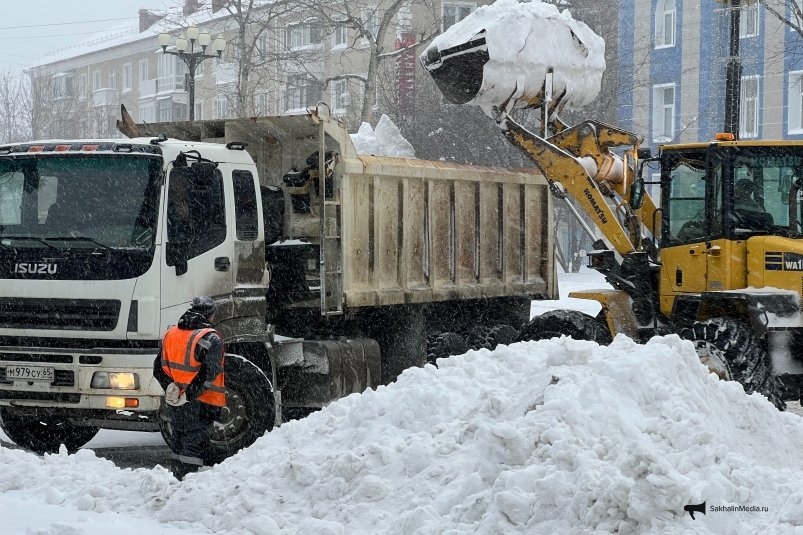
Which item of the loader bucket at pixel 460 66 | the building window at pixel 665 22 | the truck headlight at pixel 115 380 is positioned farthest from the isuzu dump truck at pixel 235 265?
the building window at pixel 665 22

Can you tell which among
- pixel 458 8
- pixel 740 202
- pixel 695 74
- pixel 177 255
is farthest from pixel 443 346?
pixel 458 8

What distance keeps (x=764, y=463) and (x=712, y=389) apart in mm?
610

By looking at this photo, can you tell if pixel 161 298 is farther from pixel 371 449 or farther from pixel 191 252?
pixel 371 449

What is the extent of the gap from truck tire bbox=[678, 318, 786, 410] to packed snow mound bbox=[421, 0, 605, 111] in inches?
126

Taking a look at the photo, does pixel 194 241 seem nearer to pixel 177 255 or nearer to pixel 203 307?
pixel 177 255

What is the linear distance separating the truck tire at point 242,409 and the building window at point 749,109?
99.1 ft

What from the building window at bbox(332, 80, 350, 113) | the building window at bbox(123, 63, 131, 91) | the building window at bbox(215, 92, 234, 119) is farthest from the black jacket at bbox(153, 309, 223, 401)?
the building window at bbox(123, 63, 131, 91)

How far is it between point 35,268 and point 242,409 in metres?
1.86

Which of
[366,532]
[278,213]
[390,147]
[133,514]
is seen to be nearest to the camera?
[366,532]

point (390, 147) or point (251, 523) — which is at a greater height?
point (390, 147)

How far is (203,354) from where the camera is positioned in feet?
26.5

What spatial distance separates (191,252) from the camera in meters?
9.31

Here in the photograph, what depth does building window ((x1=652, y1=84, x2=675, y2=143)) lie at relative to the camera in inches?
1575

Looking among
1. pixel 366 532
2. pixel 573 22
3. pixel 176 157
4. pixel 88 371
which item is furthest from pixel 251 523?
pixel 573 22
